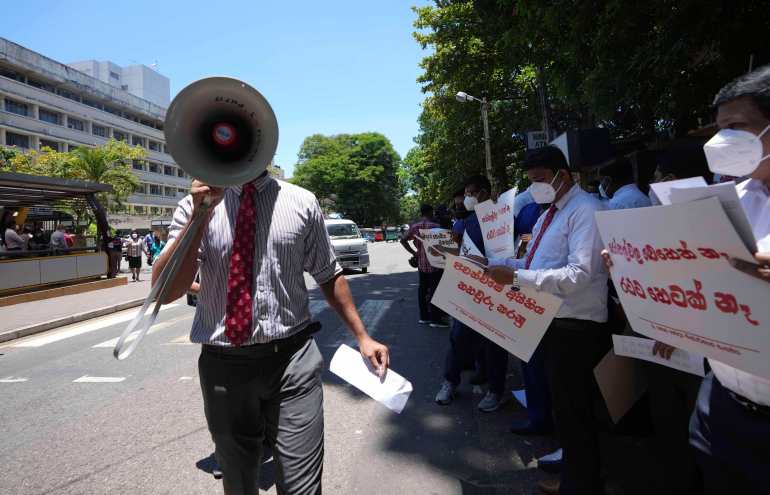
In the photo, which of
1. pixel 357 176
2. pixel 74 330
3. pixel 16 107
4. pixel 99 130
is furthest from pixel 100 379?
pixel 99 130

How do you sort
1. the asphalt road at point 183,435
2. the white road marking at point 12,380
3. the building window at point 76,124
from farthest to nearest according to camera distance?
1. the building window at point 76,124
2. the white road marking at point 12,380
3. the asphalt road at point 183,435

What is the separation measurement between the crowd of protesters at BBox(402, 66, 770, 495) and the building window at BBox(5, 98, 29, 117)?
1864 inches

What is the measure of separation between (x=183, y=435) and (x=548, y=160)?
3.34 meters

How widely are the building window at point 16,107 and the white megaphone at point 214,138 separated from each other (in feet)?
157

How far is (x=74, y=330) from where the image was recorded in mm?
8664

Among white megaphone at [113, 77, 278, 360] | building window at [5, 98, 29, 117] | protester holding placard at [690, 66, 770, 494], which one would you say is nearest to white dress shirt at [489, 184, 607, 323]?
protester holding placard at [690, 66, 770, 494]

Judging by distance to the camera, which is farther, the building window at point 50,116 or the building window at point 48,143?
the building window at point 50,116

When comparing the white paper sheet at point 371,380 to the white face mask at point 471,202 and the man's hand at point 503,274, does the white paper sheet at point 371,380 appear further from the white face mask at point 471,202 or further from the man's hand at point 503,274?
the white face mask at point 471,202

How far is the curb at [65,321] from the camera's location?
819cm

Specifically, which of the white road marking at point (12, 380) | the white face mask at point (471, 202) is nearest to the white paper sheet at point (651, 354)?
the white face mask at point (471, 202)

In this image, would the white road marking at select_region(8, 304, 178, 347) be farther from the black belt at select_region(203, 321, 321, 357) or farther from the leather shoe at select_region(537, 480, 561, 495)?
the leather shoe at select_region(537, 480, 561, 495)

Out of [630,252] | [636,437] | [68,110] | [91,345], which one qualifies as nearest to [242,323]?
[630,252]

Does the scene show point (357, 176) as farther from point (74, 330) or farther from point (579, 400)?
point (579, 400)

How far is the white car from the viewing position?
15242 millimetres
